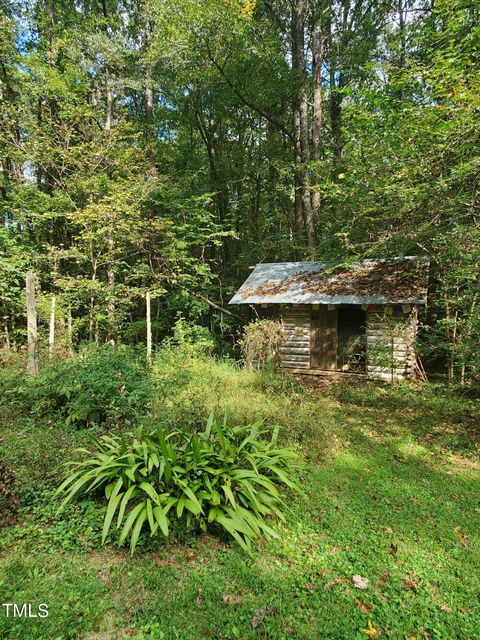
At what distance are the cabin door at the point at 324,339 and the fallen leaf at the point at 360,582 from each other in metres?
7.08

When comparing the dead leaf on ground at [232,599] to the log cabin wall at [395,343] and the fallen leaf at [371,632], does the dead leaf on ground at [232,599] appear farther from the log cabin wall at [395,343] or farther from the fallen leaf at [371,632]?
the log cabin wall at [395,343]

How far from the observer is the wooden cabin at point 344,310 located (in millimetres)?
8367

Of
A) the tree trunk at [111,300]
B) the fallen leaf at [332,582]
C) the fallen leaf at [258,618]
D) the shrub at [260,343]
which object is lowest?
the fallen leaf at [332,582]

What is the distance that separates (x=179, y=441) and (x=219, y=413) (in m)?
1.10

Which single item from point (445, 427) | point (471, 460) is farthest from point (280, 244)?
point (471, 460)

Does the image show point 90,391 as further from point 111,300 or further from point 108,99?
point 108,99

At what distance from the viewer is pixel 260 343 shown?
324 inches

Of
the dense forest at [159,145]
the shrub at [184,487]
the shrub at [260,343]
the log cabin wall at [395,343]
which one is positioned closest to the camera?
the shrub at [184,487]

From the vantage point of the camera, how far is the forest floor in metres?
2.08

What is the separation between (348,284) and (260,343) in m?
3.14

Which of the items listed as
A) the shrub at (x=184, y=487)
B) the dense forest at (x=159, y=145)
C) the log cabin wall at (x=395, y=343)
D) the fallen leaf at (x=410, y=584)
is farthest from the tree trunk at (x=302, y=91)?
the fallen leaf at (x=410, y=584)

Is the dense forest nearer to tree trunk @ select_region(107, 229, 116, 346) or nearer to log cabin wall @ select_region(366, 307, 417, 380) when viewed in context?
tree trunk @ select_region(107, 229, 116, 346)

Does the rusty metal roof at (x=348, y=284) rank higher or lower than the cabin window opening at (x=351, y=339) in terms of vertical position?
higher

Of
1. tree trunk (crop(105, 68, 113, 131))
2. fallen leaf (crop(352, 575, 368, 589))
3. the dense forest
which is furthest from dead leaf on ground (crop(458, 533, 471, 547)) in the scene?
tree trunk (crop(105, 68, 113, 131))
